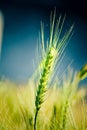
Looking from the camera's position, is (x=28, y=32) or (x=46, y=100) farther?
(x=28, y=32)

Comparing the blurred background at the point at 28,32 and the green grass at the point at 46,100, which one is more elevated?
the blurred background at the point at 28,32

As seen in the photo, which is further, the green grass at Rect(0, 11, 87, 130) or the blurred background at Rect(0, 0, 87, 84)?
the blurred background at Rect(0, 0, 87, 84)

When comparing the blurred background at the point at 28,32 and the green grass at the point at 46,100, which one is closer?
the green grass at the point at 46,100

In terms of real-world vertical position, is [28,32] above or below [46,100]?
above

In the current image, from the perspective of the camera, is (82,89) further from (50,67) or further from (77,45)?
(50,67)

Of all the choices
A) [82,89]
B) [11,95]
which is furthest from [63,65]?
[11,95]
